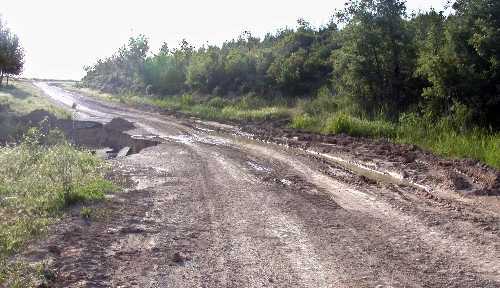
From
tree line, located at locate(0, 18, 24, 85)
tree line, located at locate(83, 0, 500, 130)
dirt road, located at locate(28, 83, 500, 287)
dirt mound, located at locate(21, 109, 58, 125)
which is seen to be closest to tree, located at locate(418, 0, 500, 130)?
tree line, located at locate(83, 0, 500, 130)

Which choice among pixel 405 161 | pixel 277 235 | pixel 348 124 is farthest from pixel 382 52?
pixel 277 235

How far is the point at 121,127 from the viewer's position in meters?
26.3

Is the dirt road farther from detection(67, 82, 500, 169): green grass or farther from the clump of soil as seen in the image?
the clump of soil

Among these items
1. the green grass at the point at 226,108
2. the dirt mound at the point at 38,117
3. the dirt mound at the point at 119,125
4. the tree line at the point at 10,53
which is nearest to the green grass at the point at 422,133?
the green grass at the point at 226,108

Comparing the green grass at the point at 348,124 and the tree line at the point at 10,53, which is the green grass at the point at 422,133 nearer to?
the green grass at the point at 348,124

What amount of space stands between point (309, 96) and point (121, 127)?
11.3 m

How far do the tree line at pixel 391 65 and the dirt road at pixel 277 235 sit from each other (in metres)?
6.54

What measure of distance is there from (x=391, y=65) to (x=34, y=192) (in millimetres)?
17024

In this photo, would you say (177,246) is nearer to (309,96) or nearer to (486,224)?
(486,224)

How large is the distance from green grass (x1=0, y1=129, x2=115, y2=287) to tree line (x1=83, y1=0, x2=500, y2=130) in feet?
39.6

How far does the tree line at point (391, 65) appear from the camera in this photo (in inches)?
682

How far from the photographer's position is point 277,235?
8.25m

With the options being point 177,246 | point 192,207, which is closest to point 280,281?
point 177,246

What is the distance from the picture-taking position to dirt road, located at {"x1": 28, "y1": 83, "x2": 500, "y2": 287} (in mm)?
6465
